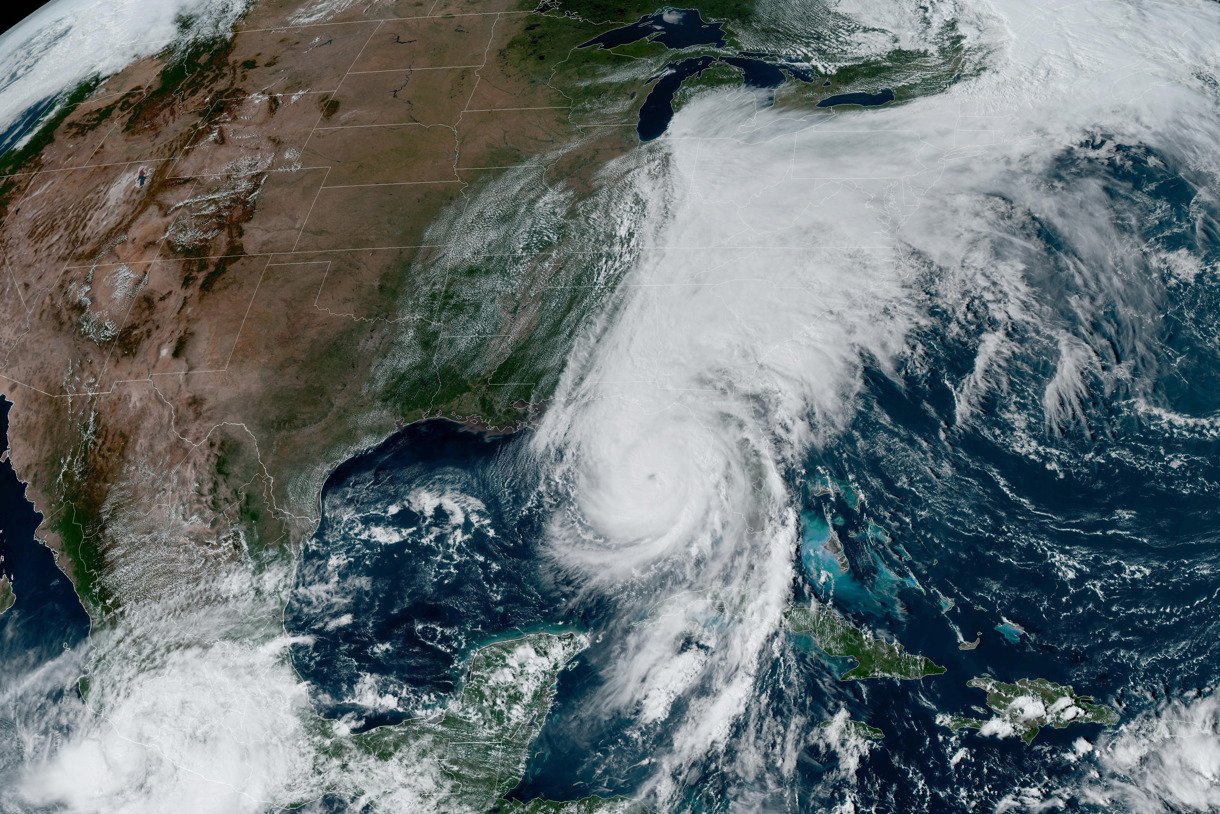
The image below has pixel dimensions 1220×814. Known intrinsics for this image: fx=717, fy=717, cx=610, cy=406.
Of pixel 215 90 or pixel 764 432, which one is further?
pixel 215 90

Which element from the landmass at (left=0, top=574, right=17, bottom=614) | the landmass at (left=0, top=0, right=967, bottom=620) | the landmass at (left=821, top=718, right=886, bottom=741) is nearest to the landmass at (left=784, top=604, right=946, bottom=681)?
the landmass at (left=821, top=718, right=886, bottom=741)

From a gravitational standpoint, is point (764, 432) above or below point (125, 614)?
above

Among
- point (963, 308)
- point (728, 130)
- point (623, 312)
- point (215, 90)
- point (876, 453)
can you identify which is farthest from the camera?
point (215, 90)

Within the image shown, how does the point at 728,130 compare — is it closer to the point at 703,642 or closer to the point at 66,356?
the point at 703,642

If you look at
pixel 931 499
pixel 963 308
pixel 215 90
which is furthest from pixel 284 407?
pixel 963 308

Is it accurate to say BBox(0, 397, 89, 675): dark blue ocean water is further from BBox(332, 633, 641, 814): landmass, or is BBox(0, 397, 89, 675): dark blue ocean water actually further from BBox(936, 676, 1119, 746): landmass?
BBox(936, 676, 1119, 746): landmass

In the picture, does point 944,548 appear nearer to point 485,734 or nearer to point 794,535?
A: point 794,535
